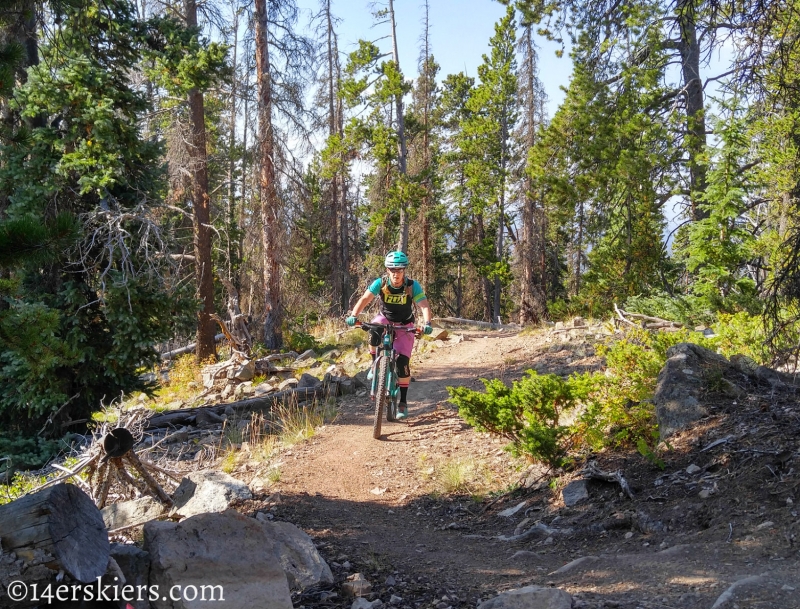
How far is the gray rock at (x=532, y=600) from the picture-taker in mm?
3004

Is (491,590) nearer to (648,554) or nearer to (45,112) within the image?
(648,554)

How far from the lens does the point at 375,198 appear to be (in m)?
25.4

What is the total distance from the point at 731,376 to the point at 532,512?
2.39 m

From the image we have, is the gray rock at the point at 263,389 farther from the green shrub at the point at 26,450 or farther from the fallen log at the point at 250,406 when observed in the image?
the green shrub at the point at 26,450

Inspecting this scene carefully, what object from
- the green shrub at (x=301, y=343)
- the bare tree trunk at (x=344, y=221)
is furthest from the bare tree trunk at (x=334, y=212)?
the green shrub at (x=301, y=343)

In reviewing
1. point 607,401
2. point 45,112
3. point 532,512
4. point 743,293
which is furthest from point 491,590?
point 45,112

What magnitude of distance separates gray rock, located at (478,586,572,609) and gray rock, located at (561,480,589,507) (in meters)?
2.11

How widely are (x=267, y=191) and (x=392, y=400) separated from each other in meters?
10.2

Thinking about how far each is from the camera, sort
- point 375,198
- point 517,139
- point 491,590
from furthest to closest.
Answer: point 517,139
point 375,198
point 491,590

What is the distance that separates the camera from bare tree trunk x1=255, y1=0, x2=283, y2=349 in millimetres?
16406

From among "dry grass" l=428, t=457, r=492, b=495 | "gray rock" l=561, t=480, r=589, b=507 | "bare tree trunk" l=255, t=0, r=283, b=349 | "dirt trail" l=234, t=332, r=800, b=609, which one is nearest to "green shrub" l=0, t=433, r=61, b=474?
"dirt trail" l=234, t=332, r=800, b=609

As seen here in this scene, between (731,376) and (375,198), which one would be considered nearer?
(731,376)

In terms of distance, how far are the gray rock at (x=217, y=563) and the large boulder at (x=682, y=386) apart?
372 centimetres

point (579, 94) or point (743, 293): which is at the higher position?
point (579, 94)
